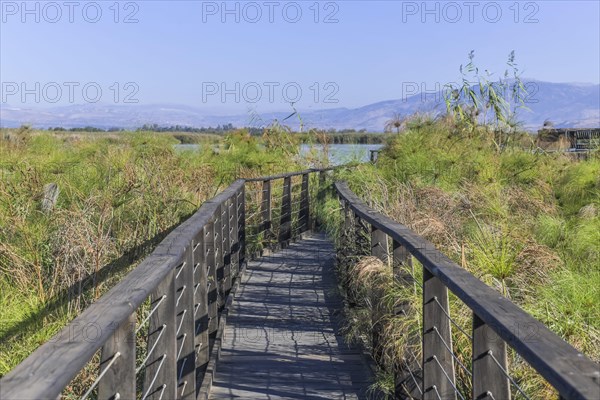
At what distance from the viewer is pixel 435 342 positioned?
120 inches

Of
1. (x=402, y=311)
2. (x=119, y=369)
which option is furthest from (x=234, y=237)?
(x=119, y=369)

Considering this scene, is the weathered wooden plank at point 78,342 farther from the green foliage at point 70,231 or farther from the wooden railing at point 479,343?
the green foliage at point 70,231

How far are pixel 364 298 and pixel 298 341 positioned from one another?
0.54 m

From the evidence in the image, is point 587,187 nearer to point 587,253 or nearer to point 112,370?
point 587,253

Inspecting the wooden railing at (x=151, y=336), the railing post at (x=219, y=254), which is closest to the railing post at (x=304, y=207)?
the wooden railing at (x=151, y=336)

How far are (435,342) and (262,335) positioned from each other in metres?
2.43

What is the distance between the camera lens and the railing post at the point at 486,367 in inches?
87.3

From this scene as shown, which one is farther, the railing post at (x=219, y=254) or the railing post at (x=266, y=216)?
the railing post at (x=266, y=216)

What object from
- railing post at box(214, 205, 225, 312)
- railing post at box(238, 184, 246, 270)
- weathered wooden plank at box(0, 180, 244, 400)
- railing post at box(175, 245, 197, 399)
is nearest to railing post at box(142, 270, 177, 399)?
weathered wooden plank at box(0, 180, 244, 400)

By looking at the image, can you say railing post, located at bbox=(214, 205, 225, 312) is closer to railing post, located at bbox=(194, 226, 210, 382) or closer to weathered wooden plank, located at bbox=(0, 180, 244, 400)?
railing post, located at bbox=(194, 226, 210, 382)

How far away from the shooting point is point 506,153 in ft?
35.0

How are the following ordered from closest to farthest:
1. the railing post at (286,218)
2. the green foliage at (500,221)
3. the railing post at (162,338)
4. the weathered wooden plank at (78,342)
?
the weathered wooden plank at (78,342) → the railing post at (162,338) → the green foliage at (500,221) → the railing post at (286,218)

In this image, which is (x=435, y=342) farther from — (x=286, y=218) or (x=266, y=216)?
(x=286, y=218)

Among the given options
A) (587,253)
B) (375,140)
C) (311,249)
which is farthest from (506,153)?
(587,253)
